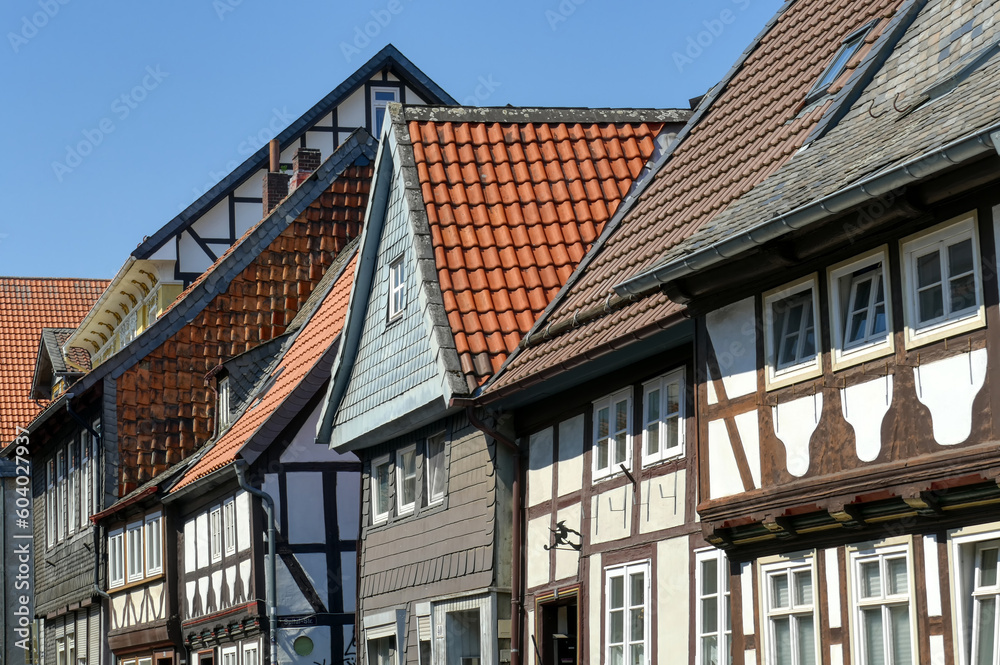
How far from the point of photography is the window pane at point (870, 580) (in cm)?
1076

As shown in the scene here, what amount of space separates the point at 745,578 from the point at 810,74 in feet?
18.2

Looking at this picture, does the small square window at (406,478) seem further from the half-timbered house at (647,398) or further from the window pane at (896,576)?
the window pane at (896,576)

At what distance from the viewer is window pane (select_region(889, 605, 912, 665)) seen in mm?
10430

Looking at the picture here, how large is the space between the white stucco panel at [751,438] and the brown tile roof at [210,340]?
60.3ft

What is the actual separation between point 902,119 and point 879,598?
350 centimetres

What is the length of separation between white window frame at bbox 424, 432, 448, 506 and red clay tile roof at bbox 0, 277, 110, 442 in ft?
82.9

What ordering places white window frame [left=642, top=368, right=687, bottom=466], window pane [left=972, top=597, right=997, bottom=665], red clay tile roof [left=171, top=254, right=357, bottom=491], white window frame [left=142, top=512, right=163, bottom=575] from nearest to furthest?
window pane [left=972, top=597, right=997, bottom=665] → white window frame [left=642, top=368, right=687, bottom=466] → red clay tile roof [left=171, top=254, right=357, bottom=491] → white window frame [left=142, top=512, right=163, bottom=575]

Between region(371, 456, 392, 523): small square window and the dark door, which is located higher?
region(371, 456, 392, 523): small square window

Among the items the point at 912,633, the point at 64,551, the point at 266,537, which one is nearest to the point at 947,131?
the point at 912,633

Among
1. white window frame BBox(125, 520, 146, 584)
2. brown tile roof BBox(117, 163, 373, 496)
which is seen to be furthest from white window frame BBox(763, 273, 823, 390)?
white window frame BBox(125, 520, 146, 584)

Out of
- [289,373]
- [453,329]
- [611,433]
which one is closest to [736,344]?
[611,433]

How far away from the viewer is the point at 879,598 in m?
10.7

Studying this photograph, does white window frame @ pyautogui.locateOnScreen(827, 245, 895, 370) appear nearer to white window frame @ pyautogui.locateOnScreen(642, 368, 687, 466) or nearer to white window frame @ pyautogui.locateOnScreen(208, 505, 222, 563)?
white window frame @ pyautogui.locateOnScreen(642, 368, 687, 466)

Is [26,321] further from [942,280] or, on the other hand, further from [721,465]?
[942,280]
